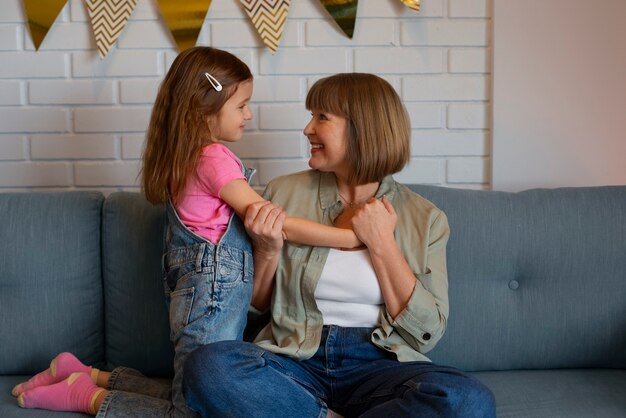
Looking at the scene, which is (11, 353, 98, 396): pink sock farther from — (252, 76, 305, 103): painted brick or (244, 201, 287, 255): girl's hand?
(252, 76, 305, 103): painted brick

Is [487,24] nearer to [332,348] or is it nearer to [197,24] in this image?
Answer: [197,24]

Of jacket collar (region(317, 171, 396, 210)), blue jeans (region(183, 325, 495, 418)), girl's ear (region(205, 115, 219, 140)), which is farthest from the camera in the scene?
jacket collar (region(317, 171, 396, 210))

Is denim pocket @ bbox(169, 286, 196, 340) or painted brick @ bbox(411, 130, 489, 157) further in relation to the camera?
painted brick @ bbox(411, 130, 489, 157)

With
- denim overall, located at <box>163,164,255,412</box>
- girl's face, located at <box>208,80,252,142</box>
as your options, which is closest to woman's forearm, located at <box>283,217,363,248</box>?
denim overall, located at <box>163,164,255,412</box>

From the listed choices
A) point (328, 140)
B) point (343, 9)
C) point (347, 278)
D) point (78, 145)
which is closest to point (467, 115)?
point (343, 9)

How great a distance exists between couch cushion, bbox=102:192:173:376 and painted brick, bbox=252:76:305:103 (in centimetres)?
54

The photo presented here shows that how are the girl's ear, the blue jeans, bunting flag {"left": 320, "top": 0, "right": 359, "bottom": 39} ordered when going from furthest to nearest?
bunting flag {"left": 320, "top": 0, "right": 359, "bottom": 39} < the girl's ear < the blue jeans

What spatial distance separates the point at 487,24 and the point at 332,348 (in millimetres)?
1160

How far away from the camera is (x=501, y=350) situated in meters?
2.02

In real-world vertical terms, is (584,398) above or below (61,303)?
below

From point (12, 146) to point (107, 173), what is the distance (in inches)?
12.1

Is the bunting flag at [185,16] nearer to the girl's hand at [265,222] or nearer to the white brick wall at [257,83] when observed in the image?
the white brick wall at [257,83]

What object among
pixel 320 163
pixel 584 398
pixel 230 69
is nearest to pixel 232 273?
pixel 320 163

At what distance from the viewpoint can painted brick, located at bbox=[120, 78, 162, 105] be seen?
2402 millimetres
